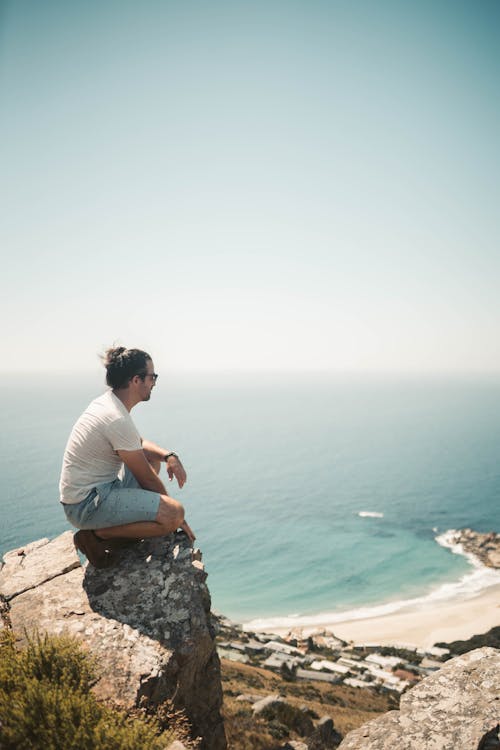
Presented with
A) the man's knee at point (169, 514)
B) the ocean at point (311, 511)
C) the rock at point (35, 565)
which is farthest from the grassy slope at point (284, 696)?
the ocean at point (311, 511)

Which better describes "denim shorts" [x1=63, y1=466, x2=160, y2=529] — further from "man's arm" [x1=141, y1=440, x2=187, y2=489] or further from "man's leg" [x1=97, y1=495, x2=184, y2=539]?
"man's arm" [x1=141, y1=440, x2=187, y2=489]

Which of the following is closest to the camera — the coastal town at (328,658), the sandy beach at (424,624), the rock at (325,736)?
the rock at (325,736)

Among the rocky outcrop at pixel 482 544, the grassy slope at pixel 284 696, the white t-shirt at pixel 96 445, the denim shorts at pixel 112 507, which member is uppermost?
the white t-shirt at pixel 96 445

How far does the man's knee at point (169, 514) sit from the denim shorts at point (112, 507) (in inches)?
3.0

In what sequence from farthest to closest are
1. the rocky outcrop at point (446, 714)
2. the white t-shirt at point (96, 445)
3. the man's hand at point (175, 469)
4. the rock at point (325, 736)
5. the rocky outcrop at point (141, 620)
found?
1. the rock at point (325, 736)
2. the man's hand at point (175, 469)
3. the white t-shirt at point (96, 445)
4. the rocky outcrop at point (141, 620)
5. the rocky outcrop at point (446, 714)

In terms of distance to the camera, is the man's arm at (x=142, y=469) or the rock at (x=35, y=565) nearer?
the man's arm at (x=142, y=469)

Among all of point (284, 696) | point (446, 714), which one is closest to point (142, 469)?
point (446, 714)

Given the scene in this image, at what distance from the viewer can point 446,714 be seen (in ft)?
15.8

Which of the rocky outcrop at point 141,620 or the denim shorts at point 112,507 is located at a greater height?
the denim shorts at point 112,507

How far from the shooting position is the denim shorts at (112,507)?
540cm

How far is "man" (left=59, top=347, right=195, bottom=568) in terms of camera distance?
17.7 ft

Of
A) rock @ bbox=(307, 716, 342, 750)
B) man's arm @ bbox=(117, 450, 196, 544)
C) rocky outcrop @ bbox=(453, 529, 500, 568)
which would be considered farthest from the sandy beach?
man's arm @ bbox=(117, 450, 196, 544)

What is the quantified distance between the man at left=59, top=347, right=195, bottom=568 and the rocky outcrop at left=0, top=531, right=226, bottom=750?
445 millimetres

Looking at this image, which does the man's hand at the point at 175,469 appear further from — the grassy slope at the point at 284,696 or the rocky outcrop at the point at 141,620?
the grassy slope at the point at 284,696
